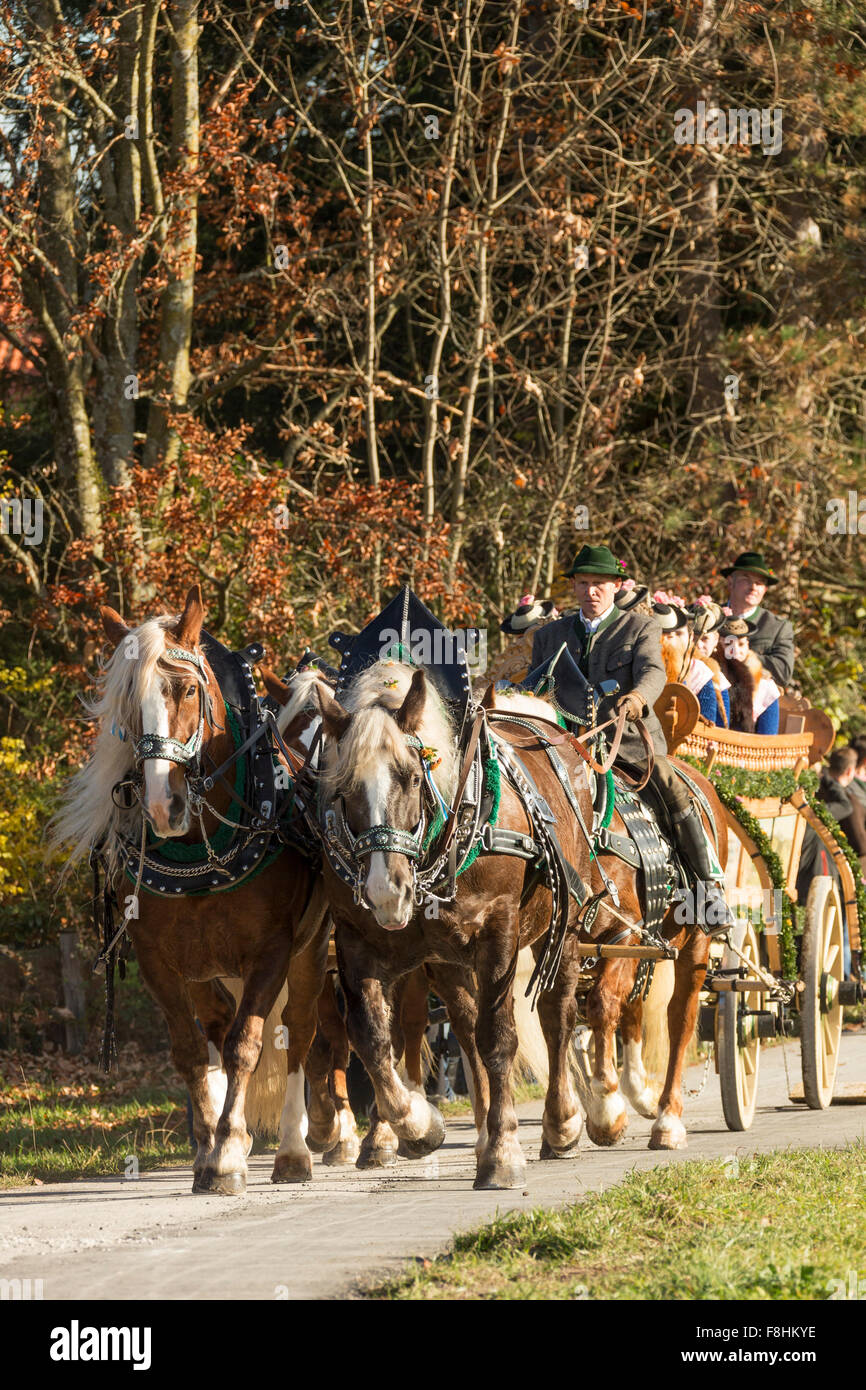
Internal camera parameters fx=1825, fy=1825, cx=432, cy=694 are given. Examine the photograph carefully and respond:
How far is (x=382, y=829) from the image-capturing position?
21.4ft

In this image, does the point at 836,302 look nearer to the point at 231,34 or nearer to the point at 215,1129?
the point at 231,34

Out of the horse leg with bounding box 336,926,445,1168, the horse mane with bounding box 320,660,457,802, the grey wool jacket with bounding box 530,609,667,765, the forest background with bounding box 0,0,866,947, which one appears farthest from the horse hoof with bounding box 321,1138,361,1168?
the forest background with bounding box 0,0,866,947

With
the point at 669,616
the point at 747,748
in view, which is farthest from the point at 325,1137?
the point at 747,748

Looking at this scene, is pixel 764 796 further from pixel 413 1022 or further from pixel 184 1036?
pixel 184 1036

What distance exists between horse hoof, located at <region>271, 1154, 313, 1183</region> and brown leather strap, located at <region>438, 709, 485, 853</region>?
1730 millimetres

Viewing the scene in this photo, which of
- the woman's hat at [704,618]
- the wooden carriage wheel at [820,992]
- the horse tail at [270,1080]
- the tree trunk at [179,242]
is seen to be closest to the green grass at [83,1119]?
the horse tail at [270,1080]

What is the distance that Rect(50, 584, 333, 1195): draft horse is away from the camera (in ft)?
23.1

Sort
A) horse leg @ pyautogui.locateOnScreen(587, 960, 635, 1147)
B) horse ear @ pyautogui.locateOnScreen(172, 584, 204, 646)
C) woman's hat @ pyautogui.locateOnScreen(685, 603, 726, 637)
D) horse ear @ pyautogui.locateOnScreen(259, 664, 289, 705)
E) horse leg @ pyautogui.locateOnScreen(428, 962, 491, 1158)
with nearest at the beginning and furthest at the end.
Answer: horse ear @ pyautogui.locateOnScreen(172, 584, 204, 646)
horse leg @ pyautogui.locateOnScreen(428, 962, 491, 1158)
horse leg @ pyautogui.locateOnScreen(587, 960, 635, 1147)
horse ear @ pyautogui.locateOnScreen(259, 664, 289, 705)
woman's hat @ pyautogui.locateOnScreen(685, 603, 726, 637)

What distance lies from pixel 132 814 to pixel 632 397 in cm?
1010

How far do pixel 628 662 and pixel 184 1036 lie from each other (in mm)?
2759

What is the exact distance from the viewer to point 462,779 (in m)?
7.01

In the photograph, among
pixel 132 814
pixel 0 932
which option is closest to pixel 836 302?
pixel 0 932

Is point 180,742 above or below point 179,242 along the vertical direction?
below

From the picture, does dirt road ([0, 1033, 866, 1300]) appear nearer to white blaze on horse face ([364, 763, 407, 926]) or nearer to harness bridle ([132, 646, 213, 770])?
white blaze on horse face ([364, 763, 407, 926])
